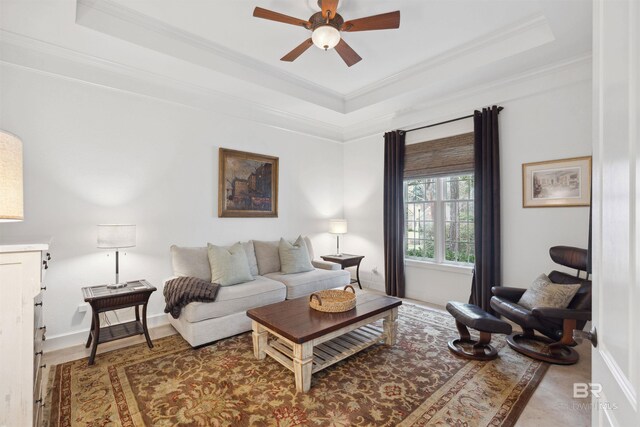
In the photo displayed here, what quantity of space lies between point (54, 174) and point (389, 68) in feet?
12.9

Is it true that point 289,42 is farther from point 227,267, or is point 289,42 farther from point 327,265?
point 327,265

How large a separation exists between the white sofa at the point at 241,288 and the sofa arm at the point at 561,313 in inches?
95.1

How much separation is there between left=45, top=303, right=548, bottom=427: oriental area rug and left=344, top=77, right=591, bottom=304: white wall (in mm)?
1218

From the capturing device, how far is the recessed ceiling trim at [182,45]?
2.66 meters

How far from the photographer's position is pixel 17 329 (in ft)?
4.27

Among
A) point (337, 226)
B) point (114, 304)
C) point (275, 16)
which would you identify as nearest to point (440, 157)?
point (337, 226)

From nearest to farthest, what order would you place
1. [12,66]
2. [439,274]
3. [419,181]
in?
[12,66] → [439,274] → [419,181]

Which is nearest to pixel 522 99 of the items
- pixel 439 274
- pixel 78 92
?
pixel 439 274

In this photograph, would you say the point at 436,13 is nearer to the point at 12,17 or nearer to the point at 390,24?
the point at 390,24

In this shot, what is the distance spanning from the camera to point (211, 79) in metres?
3.60

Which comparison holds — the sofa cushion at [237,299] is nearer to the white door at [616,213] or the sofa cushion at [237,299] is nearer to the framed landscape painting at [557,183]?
the white door at [616,213]

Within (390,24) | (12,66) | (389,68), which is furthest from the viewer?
(389,68)

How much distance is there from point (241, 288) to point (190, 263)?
72 centimetres

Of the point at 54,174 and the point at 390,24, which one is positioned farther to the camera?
the point at 54,174
